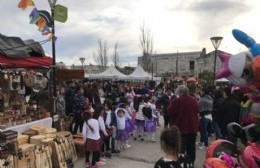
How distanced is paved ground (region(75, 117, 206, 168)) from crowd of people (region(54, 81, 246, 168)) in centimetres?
25

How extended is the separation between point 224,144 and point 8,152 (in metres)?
4.07

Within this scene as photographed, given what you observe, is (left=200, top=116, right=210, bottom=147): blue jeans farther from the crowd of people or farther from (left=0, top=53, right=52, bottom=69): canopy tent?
(left=0, top=53, right=52, bottom=69): canopy tent

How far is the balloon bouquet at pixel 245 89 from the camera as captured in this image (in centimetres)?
307

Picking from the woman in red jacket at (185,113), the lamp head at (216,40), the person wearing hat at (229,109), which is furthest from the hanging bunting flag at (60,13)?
the lamp head at (216,40)

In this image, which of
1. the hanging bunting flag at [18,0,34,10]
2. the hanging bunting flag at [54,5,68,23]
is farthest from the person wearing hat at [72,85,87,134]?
the hanging bunting flag at [18,0,34,10]

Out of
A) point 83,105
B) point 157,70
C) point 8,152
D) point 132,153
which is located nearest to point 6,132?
point 8,152

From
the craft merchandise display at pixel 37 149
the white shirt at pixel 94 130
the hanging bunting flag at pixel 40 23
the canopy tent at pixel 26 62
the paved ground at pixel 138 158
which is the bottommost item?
the paved ground at pixel 138 158

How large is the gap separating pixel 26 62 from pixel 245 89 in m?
6.12

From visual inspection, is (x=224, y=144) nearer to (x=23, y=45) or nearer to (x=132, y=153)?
(x=132, y=153)

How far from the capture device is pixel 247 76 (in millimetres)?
3104

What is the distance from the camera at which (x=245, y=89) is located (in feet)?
10.6

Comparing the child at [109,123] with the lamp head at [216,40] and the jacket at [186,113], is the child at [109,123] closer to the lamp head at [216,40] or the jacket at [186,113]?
the jacket at [186,113]

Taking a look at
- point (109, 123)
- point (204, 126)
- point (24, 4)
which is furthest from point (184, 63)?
point (24, 4)

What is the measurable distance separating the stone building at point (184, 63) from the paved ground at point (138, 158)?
39.4 metres
